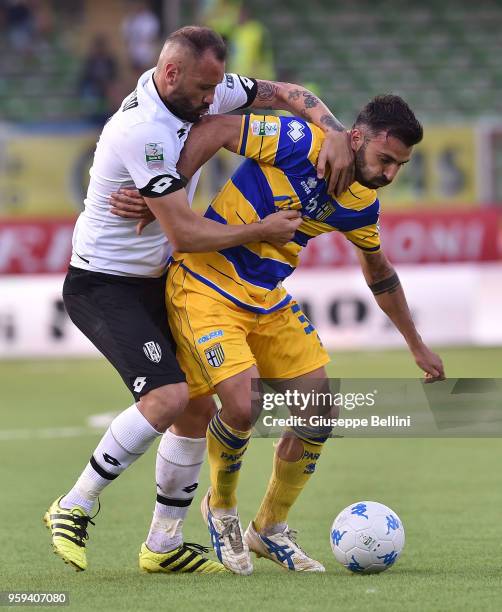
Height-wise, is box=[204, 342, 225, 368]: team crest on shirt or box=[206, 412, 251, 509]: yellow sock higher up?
box=[204, 342, 225, 368]: team crest on shirt

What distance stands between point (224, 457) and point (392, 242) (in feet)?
29.7

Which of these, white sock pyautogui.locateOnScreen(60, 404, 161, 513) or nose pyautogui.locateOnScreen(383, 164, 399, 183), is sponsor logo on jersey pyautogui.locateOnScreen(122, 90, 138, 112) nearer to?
nose pyautogui.locateOnScreen(383, 164, 399, 183)

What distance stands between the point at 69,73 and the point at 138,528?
15143 mm

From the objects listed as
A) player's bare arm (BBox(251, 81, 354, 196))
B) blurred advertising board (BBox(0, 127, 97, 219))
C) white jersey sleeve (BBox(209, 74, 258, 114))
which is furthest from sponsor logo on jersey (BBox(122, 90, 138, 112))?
blurred advertising board (BBox(0, 127, 97, 219))

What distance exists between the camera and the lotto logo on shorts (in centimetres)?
523

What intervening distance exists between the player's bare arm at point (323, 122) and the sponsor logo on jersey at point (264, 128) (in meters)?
0.21

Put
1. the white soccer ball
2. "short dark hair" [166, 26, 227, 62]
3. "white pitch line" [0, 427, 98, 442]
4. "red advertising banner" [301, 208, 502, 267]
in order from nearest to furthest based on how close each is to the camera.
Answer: "short dark hair" [166, 26, 227, 62]
the white soccer ball
"white pitch line" [0, 427, 98, 442]
"red advertising banner" [301, 208, 502, 267]

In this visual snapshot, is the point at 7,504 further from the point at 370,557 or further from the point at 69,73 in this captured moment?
the point at 69,73

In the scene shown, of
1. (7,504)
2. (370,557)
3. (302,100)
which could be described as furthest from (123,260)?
(7,504)

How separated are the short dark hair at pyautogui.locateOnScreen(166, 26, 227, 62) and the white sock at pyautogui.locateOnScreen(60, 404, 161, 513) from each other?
1.40m

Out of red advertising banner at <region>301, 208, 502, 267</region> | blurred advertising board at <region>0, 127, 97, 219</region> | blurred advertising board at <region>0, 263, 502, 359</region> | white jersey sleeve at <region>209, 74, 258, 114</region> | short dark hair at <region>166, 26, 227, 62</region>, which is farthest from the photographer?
blurred advertising board at <region>0, 127, 97, 219</region>

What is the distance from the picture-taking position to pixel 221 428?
5406 millimetres

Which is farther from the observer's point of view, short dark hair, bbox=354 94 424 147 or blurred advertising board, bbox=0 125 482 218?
blurred advertising board, bbox=0 125 482 218

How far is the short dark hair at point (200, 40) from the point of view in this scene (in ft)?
16.8
